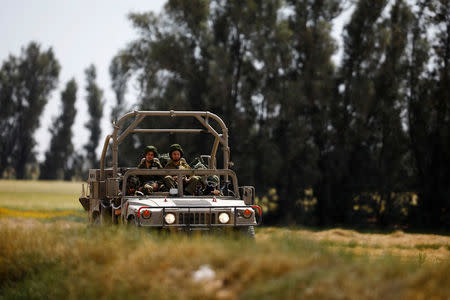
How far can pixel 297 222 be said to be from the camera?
29.0 meters

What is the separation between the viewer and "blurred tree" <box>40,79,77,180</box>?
5728 cm

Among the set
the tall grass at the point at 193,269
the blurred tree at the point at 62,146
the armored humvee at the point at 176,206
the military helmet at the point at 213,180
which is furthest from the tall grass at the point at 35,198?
the tall grass at the point at 193,269

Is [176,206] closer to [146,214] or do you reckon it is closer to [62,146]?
[146,214]

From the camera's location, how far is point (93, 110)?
6247 centimetres

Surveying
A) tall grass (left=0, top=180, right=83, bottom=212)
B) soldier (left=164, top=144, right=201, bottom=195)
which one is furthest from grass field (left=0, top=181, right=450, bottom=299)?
tall grass (left=0, top=180, right=83, bottom=212)

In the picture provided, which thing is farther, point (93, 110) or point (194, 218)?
point (93, 110)

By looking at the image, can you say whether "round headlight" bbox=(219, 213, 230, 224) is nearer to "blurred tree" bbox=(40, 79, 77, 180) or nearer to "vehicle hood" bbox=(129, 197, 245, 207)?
"vehicle hood" bbox=(129, 197, 245, 207)

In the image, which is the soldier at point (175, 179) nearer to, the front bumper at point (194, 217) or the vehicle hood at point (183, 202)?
the vehicle hood at point (183, 202)

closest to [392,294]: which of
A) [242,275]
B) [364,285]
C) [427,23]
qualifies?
[364,285]

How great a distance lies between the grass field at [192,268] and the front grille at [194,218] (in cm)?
116

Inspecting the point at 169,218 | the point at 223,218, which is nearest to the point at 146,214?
the point at 169,218

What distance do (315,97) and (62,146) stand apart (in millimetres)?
33778


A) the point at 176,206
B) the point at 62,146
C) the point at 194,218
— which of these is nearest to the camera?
the point at 194,218

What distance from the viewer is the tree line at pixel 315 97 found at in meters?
27.8
